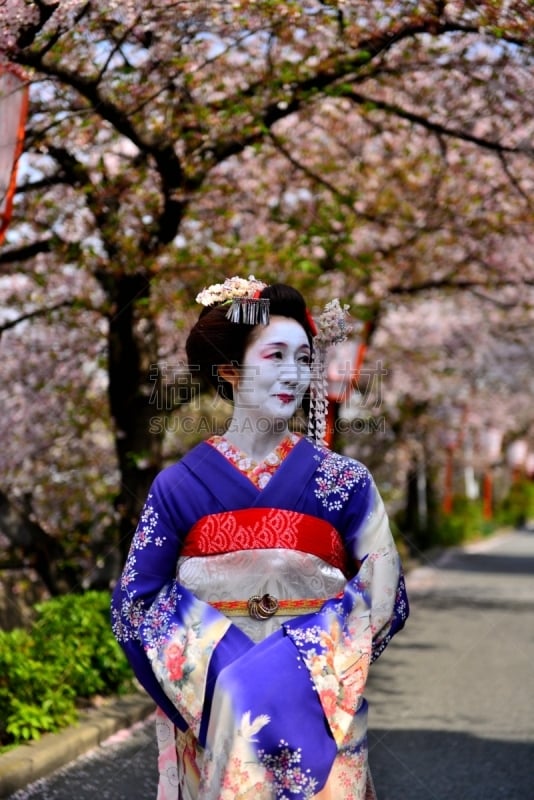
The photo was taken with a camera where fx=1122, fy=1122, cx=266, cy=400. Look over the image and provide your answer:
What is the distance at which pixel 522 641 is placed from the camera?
1159cm

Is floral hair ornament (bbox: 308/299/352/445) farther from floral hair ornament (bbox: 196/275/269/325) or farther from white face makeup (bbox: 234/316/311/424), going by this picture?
floral hair ornament (bbox: 196/275/269/325)

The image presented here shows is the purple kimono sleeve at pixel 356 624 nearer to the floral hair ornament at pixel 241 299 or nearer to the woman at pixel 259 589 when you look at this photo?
the woman at pixel 259 589

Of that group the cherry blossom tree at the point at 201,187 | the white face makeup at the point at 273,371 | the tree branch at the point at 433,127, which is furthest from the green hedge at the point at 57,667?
the tree branch at the point at 433,127

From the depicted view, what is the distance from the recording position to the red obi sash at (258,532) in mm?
3340

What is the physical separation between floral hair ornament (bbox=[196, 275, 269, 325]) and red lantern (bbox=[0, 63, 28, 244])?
Result: 2.51 meters

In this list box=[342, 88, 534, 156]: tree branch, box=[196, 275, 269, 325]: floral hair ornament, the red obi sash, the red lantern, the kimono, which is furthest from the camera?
box=[342, 88, 534, 156]: tree branch

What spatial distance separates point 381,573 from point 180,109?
5528mm

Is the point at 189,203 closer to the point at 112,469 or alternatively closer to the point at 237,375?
the point at 112,469

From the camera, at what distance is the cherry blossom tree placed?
7254 mm

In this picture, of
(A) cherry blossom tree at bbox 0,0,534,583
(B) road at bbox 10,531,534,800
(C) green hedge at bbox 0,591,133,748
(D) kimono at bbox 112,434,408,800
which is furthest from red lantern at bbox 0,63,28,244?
(B) road at bbox 10,531,534,800

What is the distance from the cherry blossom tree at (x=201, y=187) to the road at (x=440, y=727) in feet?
9.49

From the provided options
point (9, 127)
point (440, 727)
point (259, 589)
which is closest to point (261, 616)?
point (259, 589)

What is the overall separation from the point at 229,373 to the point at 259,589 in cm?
73

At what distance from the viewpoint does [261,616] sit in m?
3.30
